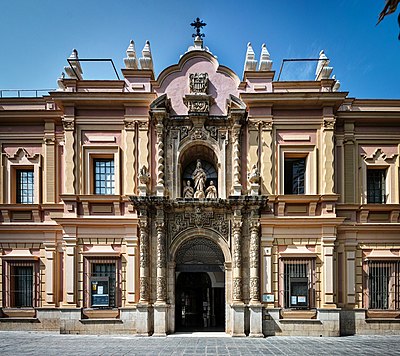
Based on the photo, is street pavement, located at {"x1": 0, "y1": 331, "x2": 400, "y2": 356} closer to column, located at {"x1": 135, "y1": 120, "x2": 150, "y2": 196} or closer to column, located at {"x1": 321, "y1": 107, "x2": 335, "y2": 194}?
column, located at {"x1": 321, "y1": 107, "x2": 335, "y2": 194}

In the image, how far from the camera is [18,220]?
58.4 ft

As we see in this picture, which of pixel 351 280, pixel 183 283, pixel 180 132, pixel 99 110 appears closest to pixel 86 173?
pixel 99 110

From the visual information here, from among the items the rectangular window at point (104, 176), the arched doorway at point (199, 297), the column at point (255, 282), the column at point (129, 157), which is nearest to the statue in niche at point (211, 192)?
the column at point (255, 282)

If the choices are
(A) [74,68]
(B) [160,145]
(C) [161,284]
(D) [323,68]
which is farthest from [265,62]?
(C) [161,284]

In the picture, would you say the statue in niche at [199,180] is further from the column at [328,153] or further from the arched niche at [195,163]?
the column at [328,153]

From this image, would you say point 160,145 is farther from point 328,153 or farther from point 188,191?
point 328,153

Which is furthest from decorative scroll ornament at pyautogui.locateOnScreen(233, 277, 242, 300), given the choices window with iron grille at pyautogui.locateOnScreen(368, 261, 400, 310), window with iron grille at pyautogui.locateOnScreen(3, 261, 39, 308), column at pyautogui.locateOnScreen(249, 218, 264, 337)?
window with iron grille at pyautogui.locateOnScreen(3, 261, 39, 308)

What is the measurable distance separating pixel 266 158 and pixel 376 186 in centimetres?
564

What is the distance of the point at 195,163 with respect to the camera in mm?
18984

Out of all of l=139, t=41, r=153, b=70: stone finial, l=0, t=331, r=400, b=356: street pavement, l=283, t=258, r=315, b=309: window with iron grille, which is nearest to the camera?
l=0, t=331, r=400, b=356: street pavement

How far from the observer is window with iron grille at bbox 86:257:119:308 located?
55.1 ft

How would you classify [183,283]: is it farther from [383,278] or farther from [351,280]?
[383,278]

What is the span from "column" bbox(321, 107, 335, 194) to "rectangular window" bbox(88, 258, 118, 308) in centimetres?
992

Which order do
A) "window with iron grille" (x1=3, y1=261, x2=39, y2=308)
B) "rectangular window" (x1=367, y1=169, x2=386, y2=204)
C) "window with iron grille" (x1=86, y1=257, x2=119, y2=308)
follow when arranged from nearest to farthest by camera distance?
"window with iron grille" (x1=86, y1=257, x2=119, y2=308)
"window with iron grille" (x1=3, y1=261, x2=39, y2=308)
"rectangular window" (x1=367, y1=169, x2=386, y2=204)
